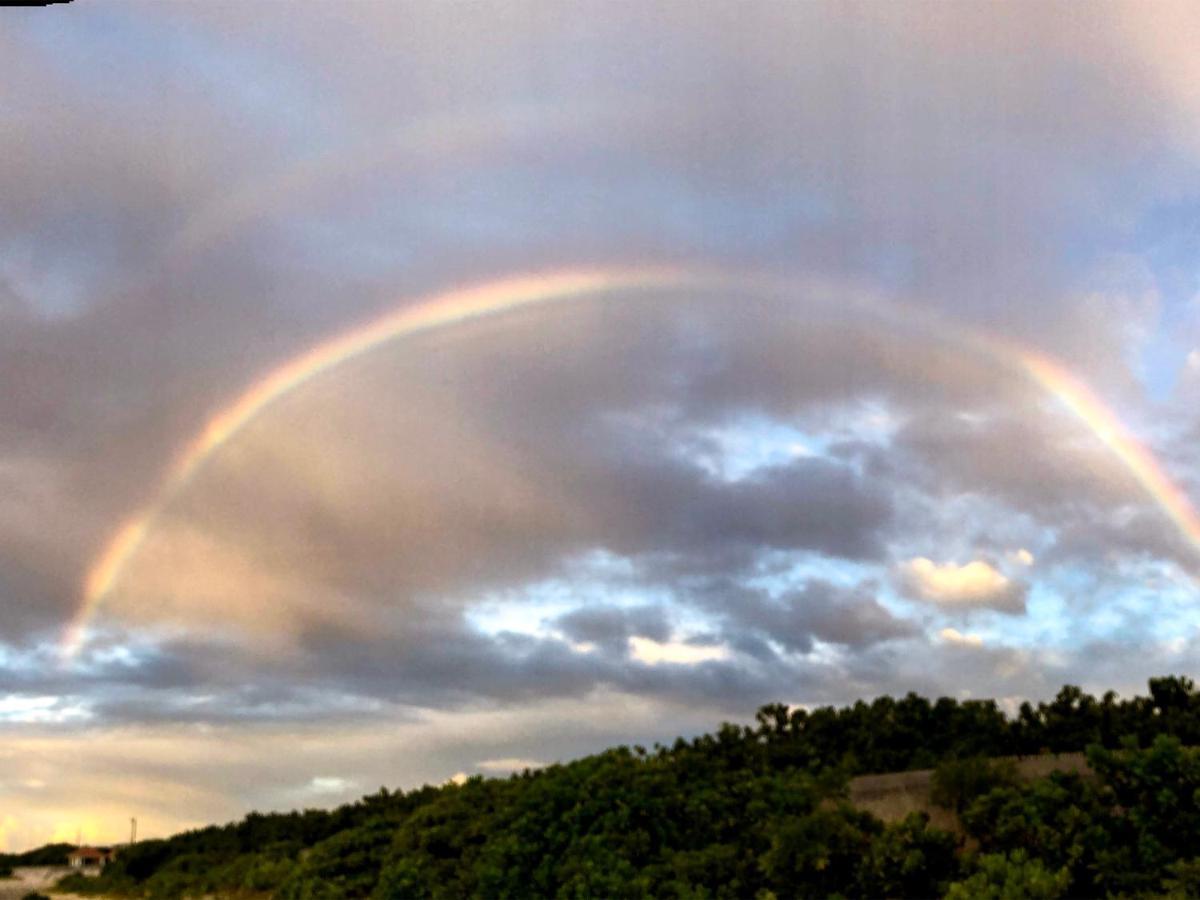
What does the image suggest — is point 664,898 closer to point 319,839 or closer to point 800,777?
point 800,777

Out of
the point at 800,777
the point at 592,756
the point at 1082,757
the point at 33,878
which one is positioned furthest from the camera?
the point at 33,878

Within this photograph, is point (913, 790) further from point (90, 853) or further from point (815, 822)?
point (90, 853)

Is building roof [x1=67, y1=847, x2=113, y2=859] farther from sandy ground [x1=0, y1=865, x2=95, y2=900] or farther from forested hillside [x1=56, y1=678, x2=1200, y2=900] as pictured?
forested hillside [x1=56, y1=678, x2=1200, y2=900]

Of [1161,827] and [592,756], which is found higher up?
[592,756]

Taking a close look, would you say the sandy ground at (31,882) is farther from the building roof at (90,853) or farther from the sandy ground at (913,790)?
the sandy ground at (913,790)

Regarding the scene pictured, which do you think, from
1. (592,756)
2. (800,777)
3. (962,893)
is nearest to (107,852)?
(592,756)

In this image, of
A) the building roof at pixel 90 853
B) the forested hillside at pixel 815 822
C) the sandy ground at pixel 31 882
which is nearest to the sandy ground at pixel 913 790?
the forested hillside at pixel 815 822

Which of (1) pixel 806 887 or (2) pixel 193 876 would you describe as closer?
(1) pixel 806 887
